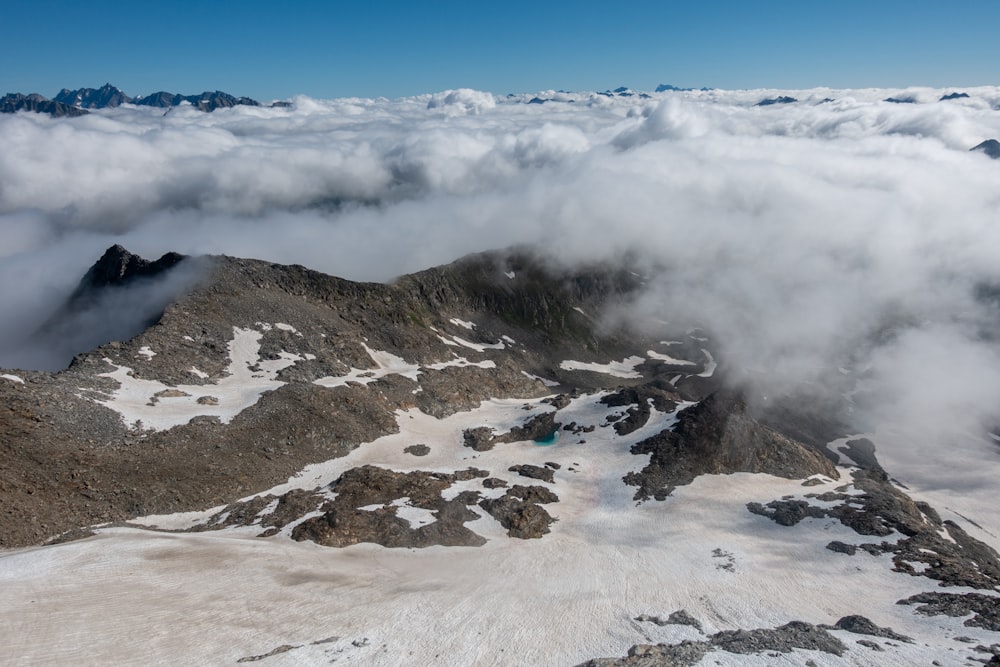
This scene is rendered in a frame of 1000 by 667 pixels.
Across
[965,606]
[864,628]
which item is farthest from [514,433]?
[965,606]

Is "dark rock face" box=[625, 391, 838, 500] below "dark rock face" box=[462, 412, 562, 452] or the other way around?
the other way around

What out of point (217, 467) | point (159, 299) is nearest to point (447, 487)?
point (217, 467)

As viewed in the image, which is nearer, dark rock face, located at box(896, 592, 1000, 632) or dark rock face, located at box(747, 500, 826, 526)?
dark rock face, located at box(896, 592, 1000, 632)

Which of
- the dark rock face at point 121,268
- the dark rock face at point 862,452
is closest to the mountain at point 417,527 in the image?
the dark rock face at point 121,268

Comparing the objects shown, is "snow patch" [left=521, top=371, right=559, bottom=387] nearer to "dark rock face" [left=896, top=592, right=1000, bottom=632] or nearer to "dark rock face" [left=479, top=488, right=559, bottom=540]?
"dark rock face" [left=479, top=488, right=559, bottom=540]

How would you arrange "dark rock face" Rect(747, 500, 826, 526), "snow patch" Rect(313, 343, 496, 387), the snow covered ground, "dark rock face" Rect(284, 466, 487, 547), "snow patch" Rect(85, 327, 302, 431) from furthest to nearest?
"snow patch" Rect(313, 343, 496, 387), "snow patch" Rect(85, 327, 302, 431), "dark rock face" Rect(747, 500, 826, 526), "dark rock face" Rect(284, 466, 487, 547), the snow covered ground

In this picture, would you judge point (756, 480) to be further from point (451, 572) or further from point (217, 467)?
point (217, 467)

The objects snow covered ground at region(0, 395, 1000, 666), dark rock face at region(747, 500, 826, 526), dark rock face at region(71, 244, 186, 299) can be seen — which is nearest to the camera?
snow covered ground at region(0, 395, 1000, 666)

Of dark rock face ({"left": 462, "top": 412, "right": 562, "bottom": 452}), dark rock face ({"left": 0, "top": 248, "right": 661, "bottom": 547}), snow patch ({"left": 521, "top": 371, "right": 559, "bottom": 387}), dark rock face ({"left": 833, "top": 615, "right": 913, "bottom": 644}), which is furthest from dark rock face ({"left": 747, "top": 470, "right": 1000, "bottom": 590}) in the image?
snow patch ({"left": 521, "top": 371, "right": 559, "bottom": 387})

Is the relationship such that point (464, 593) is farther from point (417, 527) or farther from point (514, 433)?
point (514, 433)
